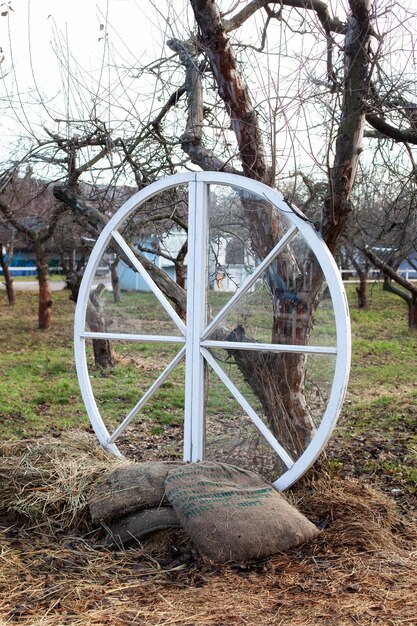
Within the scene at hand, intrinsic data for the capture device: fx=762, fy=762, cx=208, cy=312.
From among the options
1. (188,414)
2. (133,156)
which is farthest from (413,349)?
(188,414)

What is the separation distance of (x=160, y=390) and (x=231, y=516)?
475cm

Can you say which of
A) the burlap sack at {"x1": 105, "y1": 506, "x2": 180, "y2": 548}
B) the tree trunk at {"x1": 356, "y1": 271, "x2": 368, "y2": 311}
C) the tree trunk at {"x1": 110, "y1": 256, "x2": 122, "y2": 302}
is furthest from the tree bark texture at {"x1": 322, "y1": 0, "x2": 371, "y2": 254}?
the tree trunk at {"x1": 356, "y1": 271, "x2": 368, "y2": 311}

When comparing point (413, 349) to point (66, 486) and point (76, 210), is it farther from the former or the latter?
point (66, 486)

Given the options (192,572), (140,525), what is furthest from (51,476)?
(192,572)

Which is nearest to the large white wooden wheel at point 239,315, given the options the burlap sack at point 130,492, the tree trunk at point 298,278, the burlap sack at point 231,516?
the tree trunk at point 298,278

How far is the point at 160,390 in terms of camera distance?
9.33 meters

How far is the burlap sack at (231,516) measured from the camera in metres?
4.54

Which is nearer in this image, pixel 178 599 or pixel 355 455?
pixel 178 599

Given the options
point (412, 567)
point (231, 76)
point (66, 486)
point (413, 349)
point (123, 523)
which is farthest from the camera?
point (413, 349)

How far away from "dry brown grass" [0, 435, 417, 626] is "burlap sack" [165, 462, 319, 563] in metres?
0.10

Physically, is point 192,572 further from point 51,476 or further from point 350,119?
point 350,119

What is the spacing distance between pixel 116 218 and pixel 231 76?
148 cm

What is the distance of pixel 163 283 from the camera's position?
6.67 meters

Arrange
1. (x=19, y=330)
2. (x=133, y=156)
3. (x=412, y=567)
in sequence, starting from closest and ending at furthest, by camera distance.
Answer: (x=412, y=567), (x=133, y=156), (x=19, y=330)
